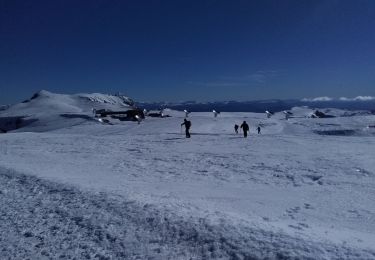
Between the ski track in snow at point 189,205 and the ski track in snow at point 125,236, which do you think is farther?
the ski track in snow at point 189,205

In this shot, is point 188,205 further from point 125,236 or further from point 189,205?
point 125,236

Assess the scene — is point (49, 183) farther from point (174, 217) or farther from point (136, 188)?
point (174, 217)

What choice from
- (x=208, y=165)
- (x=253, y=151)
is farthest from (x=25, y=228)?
(x=253, y=151)

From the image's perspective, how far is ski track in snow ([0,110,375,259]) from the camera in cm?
826

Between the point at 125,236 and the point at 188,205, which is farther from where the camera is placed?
the point at 188,205

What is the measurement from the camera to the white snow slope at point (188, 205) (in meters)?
8.26

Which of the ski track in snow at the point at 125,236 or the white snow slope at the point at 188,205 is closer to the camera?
the ski track in snow at the point at 125,236

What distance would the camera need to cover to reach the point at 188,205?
35.8 feet

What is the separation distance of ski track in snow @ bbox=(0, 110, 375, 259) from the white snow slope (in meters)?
0.03

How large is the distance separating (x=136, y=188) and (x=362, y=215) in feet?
22.5

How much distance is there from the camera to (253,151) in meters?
22.8

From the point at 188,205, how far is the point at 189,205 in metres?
0.03

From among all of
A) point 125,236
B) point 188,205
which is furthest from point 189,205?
point 125,236

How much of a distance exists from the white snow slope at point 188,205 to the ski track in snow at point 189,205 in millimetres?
29
